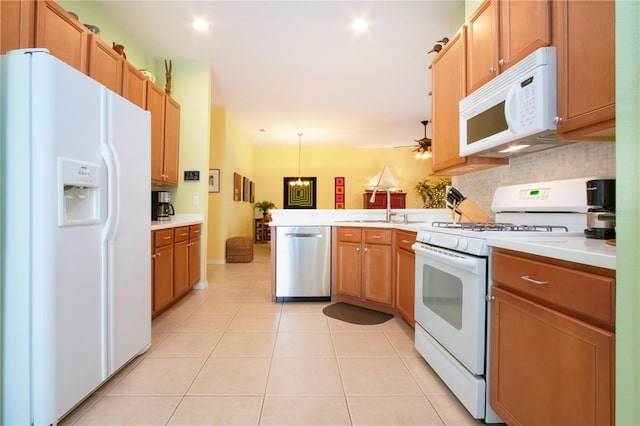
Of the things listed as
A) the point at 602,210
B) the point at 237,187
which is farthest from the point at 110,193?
the point at 237,187

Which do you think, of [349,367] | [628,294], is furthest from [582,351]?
[349,367]

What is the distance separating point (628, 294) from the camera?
0.63 m

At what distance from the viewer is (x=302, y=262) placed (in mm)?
3168

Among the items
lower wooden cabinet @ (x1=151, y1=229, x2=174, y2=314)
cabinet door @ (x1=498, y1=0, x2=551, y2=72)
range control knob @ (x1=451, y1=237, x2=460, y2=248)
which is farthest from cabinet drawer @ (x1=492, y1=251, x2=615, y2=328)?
lower wooden cabinet @ (x1=151, y1=229, x2=174, y2=314)

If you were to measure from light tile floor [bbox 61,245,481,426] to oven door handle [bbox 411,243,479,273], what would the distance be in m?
0.70

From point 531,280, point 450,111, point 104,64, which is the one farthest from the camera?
point 104,64

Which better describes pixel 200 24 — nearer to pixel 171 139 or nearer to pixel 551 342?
pixel 171 139

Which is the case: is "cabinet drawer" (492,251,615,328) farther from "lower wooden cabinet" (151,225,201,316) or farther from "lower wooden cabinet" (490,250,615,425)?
"lower wooden cabinet" (151,225,201,316)

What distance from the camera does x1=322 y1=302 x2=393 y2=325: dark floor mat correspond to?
2662 millimetres

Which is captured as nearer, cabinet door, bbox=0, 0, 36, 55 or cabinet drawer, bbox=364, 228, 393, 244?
cabinet door, bbox=0, 0, 36, 55

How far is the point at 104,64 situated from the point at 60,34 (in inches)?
16.4

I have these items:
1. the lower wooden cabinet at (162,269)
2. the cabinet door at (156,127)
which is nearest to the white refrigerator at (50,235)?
the lower wooden cabinet at (162,269)

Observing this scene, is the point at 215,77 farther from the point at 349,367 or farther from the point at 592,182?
the point at 592,182

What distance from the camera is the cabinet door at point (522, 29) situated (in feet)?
4.58
